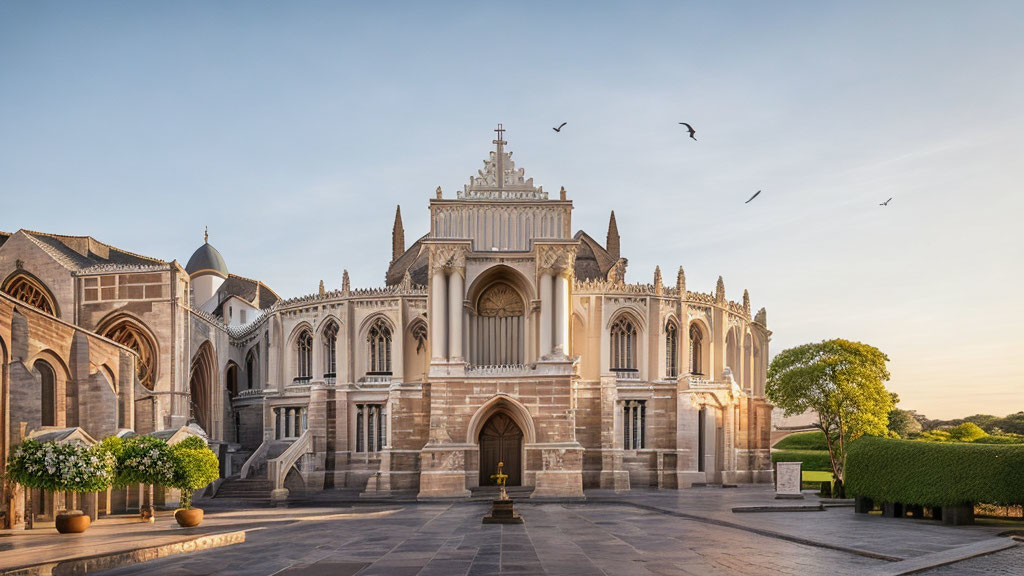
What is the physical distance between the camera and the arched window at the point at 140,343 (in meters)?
44.3

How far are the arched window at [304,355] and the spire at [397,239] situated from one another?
16.1 meters

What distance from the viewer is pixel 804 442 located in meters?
72.9

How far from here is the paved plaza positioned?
1906 centimetres

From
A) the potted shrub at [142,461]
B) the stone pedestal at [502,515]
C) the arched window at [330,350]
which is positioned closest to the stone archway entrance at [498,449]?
the stone pedestal at [502,515]

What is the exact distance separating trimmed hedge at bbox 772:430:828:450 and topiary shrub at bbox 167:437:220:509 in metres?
53.0

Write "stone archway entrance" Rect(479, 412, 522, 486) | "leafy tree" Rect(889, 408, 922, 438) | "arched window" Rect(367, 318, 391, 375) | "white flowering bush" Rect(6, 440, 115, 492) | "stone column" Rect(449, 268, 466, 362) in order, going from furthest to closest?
1. "leafy tree" Rect(889, 408, 922, 438)
2. "arched window" Rect(367, 318, 391, 375)
3. "stone archway entrance" Rect(479, 412, 522, 486)
4. "stone column" Rect(449, 268, 466, 362)
5. "white flowering bush" Rect(6, 440, 115, 492)

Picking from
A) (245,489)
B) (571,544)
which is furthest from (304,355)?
(571,544)

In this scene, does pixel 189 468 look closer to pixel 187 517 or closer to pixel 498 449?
pixel 187 517

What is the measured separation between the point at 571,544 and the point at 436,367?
751 inches

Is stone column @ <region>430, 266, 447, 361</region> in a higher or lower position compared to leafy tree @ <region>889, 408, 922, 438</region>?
higher

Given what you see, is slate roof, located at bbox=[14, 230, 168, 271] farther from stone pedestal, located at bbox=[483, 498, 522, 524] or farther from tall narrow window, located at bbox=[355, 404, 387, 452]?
stone pedestal, located at bbox=[483, 498, 522, 524]

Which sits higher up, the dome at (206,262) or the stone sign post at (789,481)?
the dome at (206,262)

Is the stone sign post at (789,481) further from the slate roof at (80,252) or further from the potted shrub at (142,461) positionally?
the slate roof at (80,252)

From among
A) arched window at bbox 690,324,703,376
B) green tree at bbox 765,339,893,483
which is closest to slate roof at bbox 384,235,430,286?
arched window at bbox 690,324,703,376
